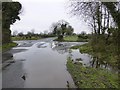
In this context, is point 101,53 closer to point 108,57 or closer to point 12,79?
point 108,57

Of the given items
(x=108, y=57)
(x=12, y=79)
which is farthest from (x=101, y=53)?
(x=12, y=79)

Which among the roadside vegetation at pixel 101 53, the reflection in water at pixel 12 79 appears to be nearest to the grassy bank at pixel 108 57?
the roadside vegetation at pixel 101 53

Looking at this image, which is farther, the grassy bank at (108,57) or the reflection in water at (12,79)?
the grassy bank at (108,57)

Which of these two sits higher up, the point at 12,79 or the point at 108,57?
the point at 108,57

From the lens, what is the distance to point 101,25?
29125 mm

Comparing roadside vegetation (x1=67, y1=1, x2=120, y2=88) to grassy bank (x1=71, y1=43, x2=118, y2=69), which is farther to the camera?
A: grassy bank (x1=71, y1=43, x2=118, y2=69)

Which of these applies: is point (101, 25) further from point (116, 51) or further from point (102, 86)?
point (102, 86)

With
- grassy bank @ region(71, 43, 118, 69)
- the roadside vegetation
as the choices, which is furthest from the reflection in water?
grassy bank @ region(71, 43, 118, 69)

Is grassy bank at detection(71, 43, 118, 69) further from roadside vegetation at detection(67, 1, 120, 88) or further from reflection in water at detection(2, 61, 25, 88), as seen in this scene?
reflection in water at detection(2, 61, 25, 88)

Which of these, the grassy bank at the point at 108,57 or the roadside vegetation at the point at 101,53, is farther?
the grassy bank at the point at 108,57

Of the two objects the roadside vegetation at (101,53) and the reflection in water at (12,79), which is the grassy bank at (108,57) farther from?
the reflection in water at (12,79)

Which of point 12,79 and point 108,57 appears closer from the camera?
point 12,79

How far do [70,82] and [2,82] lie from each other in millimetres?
3246

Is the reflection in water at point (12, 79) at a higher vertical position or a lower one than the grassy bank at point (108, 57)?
lower
